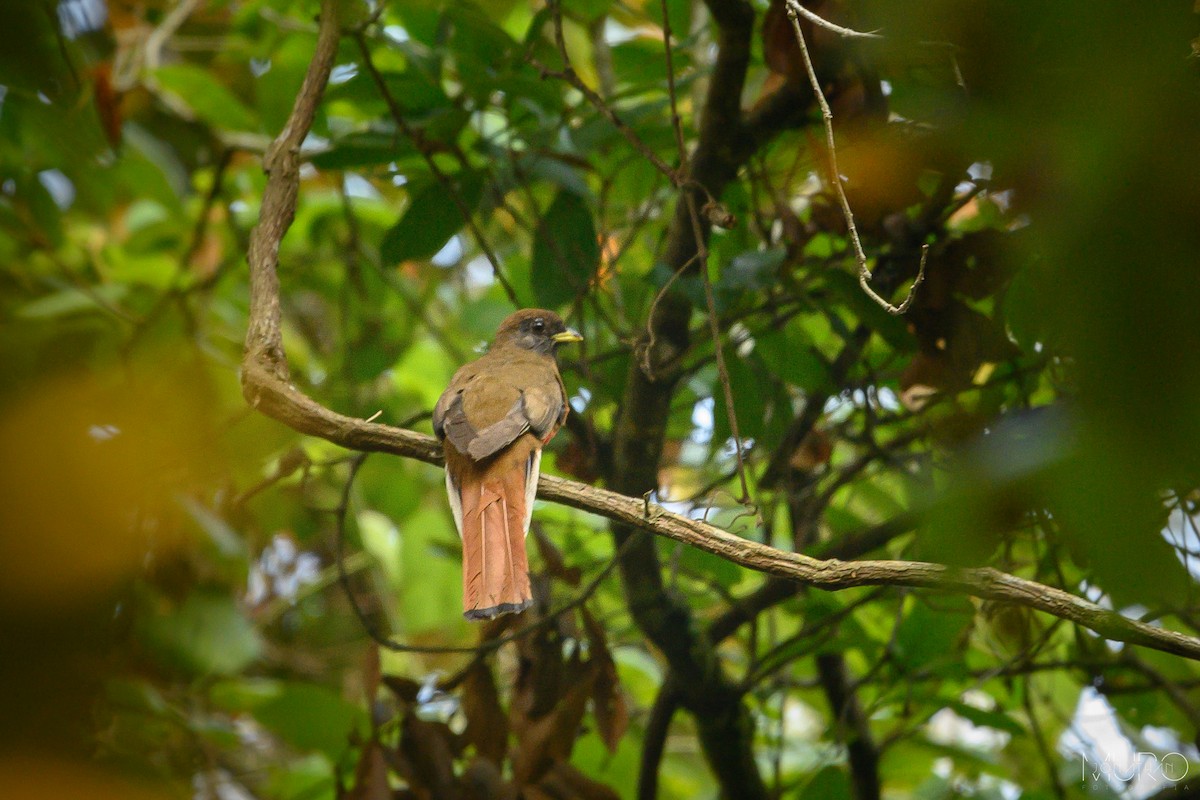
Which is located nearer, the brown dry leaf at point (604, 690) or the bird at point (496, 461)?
the bird at point (496, 461)

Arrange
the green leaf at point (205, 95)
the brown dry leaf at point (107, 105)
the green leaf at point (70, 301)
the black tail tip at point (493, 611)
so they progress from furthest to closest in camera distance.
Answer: the green leaf at point (70, 301)
the green leaf at point (205, 95)
the brown dry leaf at point (107, 105)
the black tail tip at point (493, 611)

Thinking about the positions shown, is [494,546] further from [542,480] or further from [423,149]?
[423,149]

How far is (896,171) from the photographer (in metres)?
2.25

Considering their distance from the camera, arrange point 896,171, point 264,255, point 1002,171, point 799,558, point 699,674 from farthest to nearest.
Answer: point 699,674 < point 896,171 < point 264,255 < point 799,558 < point 1002,171

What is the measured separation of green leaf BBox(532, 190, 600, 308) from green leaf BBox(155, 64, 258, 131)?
5.31ft

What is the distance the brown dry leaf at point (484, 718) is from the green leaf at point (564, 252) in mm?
1007

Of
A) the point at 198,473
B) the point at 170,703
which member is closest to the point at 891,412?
the point at 198,473

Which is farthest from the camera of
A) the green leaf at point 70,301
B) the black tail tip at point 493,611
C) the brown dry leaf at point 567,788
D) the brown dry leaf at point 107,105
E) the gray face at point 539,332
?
the green leaf at point 70,301

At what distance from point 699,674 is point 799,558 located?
143cm

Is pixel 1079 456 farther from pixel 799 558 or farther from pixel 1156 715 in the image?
pixel 1156 715

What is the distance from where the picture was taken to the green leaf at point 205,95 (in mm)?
3676

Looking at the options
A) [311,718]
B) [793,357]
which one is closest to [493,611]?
[793,357]

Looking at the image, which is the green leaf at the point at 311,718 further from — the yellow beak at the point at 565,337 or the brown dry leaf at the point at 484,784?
the yellow beak at the point at 565,337

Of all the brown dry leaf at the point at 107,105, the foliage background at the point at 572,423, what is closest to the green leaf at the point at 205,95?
the foliage background at the point at 572,423
